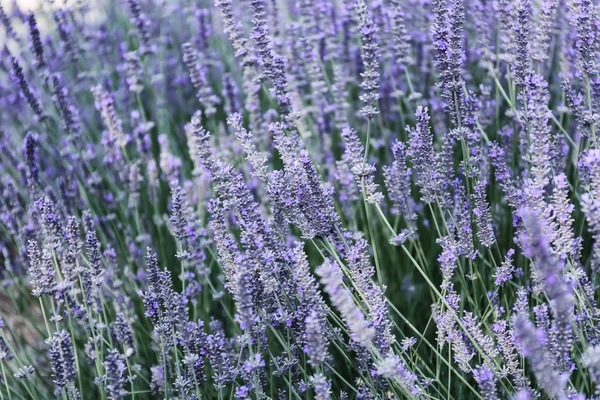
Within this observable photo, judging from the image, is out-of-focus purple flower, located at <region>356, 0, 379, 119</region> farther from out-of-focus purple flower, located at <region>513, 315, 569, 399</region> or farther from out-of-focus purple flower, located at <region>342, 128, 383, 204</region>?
out-of-focus purple flower, located at <region>513, 315, 569, 399</region>

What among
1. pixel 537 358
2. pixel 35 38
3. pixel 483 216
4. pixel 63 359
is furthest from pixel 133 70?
pixel 537 358

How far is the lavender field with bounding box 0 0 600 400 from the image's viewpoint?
5.56ft

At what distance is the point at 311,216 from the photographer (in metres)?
1.81

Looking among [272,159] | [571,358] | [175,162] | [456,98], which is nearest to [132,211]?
[175,162]

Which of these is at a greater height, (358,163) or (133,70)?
(358,163)

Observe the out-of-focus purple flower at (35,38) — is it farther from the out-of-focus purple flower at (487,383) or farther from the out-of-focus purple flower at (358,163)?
the out-of-focus purple flower at (487,383)

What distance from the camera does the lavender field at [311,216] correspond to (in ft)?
5.56

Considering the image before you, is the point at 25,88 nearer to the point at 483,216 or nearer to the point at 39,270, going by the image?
the point at 39,270

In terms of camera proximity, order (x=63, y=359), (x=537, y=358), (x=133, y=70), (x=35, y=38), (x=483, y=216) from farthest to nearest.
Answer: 1. (x=133, y=70)
2. (x=35, y=38)
3. (x=483, y=216)
4. (x=63, y=359)
5. (x=537, y=358)

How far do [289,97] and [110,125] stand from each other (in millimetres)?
805

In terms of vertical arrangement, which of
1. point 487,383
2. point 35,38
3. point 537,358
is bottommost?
point 487,383

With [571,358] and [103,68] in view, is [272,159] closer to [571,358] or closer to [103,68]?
[103,68]

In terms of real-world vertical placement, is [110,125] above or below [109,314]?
above

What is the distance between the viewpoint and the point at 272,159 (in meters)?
3.15
